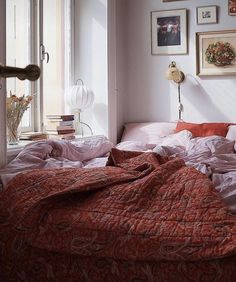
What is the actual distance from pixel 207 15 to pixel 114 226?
3.10 metres

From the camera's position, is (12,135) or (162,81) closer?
(12,135)

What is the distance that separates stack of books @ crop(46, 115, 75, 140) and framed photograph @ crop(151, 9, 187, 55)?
1.40 metres

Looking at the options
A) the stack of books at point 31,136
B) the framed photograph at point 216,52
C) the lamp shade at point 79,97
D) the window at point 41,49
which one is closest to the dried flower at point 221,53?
the framed photograph at point 216,52

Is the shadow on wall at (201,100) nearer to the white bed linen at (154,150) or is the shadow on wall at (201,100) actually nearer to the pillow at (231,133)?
the pillow at (231,133)

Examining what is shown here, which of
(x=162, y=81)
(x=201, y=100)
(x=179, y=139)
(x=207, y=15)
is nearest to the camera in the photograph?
(x=179, y=139)

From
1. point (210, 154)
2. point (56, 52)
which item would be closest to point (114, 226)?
point (210, 154)

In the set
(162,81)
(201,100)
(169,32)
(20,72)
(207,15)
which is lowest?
(20,72)

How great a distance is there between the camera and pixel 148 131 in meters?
4.16

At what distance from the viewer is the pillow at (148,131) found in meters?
4.07

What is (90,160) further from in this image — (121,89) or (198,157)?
(121,89)

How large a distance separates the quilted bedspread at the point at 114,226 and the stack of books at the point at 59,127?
1.55m

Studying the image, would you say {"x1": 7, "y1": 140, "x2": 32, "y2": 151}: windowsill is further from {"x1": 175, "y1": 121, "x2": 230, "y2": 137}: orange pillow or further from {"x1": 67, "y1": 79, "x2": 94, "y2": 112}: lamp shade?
{"x1": 175, "y1": 121, "x2": 230, "y2": 137}: orange pillow

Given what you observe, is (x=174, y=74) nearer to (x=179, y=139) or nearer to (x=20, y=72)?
(x=179, y=139)

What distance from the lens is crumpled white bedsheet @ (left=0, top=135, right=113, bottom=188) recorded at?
2.53m
